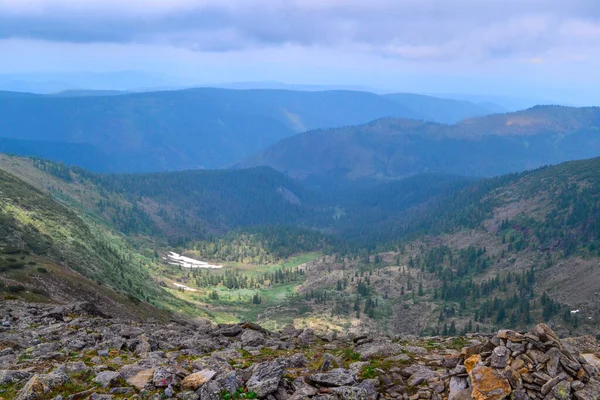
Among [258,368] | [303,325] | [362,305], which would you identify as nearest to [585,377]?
[258,368]

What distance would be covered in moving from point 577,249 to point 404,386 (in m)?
196

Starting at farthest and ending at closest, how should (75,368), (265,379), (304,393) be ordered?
1. (75,368)
2. (265,379)
3. (304,393)

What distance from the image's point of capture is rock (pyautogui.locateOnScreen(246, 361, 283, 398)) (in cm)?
2586

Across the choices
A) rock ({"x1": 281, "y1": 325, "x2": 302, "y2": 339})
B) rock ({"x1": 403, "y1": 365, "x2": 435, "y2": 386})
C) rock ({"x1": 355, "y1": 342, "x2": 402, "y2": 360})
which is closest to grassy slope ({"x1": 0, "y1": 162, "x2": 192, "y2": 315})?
rock ({"x1": 281, "y1": 325, "x2": 302, "y2": 339})

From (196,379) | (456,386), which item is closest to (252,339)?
(196,379)

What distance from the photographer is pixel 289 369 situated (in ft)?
101

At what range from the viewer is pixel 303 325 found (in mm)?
145250

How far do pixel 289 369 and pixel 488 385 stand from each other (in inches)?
490

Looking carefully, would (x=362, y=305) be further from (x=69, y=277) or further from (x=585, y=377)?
(x=585, y=377)

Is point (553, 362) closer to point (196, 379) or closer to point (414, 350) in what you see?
point (414, 350)

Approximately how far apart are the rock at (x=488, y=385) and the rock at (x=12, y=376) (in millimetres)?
26862

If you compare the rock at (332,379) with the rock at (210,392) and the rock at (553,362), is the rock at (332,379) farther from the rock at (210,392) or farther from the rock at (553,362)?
the rock at (553,362)

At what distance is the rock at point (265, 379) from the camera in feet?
84.8

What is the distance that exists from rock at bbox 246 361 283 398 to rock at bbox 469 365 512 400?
417 inches
